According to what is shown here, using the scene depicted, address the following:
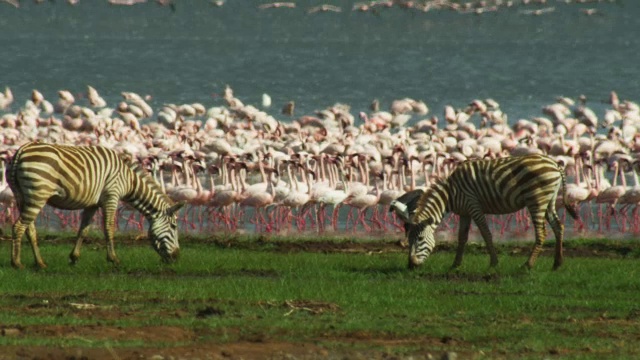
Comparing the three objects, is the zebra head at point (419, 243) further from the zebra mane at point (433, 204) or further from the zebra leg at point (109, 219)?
the zebra leg at point (109, 219)

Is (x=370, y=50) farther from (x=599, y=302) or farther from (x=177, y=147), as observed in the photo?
(x=599, y=302)

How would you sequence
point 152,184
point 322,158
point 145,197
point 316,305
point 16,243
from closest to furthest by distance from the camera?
point 316,305, point 16,243, point 145,197, point 152,184, point 322,158

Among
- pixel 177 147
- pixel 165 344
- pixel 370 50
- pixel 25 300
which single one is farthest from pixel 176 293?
pixel 370 50

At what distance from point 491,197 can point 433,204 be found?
1.98 feet

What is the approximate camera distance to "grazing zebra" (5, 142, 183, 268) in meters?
13.9

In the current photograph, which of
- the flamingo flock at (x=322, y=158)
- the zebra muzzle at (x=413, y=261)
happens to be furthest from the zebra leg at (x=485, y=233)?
the flamingo flock at (x=322, y=158)

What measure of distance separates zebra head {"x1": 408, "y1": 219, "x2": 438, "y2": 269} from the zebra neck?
276cm

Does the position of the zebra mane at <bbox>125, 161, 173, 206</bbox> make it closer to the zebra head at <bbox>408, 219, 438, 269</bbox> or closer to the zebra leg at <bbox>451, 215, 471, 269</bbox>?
the zebra head at <bbox>408, 219, 438, 269</bbox>

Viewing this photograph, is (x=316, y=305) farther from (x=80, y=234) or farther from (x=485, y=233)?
(x=80, y=234)

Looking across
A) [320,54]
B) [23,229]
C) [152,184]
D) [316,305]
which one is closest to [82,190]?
[23,229]

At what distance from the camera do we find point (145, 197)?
589 inches

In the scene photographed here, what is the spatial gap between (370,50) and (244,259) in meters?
60.3

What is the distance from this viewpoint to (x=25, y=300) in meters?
11.3

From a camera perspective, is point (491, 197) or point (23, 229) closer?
point (23, 229)
